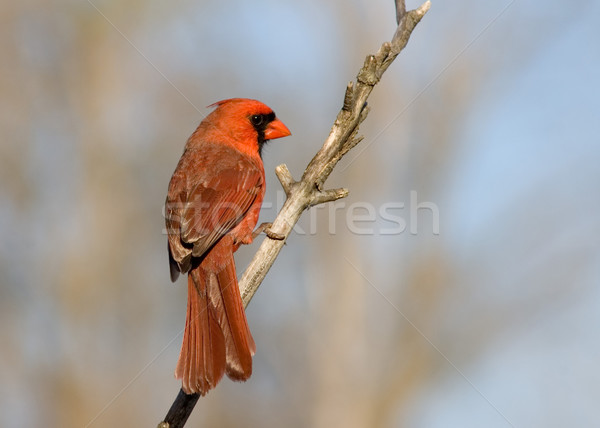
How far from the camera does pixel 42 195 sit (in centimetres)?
634

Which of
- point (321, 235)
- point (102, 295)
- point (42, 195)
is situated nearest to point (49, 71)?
point (42, 195)

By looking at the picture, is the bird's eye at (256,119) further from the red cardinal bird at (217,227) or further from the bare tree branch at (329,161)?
the bare tree branch at (329,161)

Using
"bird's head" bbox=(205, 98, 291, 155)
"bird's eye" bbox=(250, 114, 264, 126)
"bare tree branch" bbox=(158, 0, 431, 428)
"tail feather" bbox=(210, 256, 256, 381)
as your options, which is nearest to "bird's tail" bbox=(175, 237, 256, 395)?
"tail feather" bbox=(210, 256, 256, 381)

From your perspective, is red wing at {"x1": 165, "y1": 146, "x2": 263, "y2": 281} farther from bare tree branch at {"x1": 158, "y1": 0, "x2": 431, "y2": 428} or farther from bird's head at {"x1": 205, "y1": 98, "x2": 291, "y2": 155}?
bare tree branch at {"x1": 158, "y1": 0, "x2": 431, "y2": 428}

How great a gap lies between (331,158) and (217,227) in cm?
70

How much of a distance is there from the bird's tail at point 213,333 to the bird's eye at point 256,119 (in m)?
1.27

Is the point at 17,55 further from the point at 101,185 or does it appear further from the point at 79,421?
the point at 79,421

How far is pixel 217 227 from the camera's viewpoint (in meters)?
3.71

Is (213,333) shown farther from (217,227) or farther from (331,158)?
(331,158)

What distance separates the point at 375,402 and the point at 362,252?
1.18 meters

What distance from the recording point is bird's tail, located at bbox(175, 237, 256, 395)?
10.3 ft

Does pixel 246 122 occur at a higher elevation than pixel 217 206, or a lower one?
higher

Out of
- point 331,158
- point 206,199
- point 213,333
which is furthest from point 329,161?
point 213,333

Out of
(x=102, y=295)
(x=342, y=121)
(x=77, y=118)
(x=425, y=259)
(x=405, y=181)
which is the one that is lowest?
(x=102, y=295)
